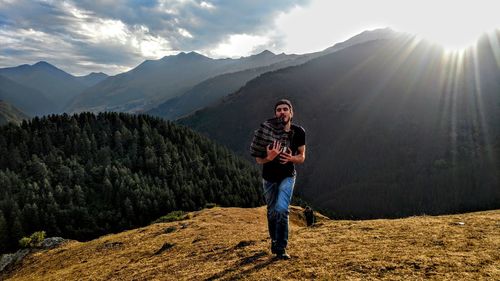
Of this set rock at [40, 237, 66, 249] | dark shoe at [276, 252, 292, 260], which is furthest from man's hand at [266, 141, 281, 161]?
rock at [40, 237, 66, 249]

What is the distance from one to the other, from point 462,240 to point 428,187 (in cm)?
20350

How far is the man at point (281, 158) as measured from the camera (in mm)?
12188

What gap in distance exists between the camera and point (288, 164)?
41.0 feet

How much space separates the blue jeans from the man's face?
2022mm

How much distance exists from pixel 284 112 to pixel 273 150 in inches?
53.3

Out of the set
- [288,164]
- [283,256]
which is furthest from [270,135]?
[283,256]

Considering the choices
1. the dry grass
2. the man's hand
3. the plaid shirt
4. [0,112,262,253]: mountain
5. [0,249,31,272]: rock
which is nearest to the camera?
the dry grass

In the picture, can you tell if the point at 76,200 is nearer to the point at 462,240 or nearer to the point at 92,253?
the point at 92,253

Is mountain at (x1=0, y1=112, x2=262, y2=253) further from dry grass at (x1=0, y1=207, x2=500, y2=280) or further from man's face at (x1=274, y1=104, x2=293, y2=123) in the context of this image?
man's face at (x1=274, y1=104, x2=293, y2=123)

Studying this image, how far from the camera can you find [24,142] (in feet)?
374

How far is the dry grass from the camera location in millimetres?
10977

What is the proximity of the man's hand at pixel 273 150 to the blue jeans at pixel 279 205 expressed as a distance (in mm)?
1127

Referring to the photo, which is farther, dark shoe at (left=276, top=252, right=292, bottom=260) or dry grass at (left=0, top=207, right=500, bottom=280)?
dark shoe at (left=276, top=252, right=292, bottom=260)

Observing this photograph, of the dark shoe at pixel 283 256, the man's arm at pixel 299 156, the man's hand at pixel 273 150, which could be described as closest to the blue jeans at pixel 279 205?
the dark shoe at pixel 283 256
